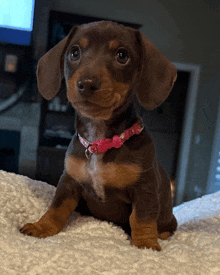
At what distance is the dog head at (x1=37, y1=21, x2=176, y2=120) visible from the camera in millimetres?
1090

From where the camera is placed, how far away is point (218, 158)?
2973 mm

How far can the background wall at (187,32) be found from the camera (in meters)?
2.61

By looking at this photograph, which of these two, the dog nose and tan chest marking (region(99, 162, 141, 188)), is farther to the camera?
tan chest marking (region(99, 162, 141, 188))

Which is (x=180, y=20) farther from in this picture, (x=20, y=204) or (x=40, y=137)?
(x=20, y=204)

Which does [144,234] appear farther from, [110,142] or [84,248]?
[110,142]

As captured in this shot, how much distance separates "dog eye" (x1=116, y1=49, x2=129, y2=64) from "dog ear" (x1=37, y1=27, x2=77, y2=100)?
0.27m

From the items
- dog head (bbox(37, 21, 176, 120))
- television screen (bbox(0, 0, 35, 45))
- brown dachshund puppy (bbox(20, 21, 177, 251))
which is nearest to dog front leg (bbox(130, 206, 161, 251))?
brown dachshund puppy (bbox(20, 21, 177, 251))

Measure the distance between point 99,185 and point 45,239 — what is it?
29 centimetres

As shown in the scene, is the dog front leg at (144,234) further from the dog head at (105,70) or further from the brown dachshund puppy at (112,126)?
the dog head at (105,70)

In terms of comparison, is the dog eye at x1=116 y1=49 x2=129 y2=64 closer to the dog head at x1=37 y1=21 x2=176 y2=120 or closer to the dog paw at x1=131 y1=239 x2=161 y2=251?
the dog head at x1=37 y1=21 x2=176 y2=120

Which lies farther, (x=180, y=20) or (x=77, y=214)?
(x=180, y=20)

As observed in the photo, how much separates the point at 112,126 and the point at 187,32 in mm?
1792

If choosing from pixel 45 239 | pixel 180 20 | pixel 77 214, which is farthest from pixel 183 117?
pixel 45 239

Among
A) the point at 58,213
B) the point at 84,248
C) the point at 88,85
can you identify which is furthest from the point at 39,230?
the point at 88,85
